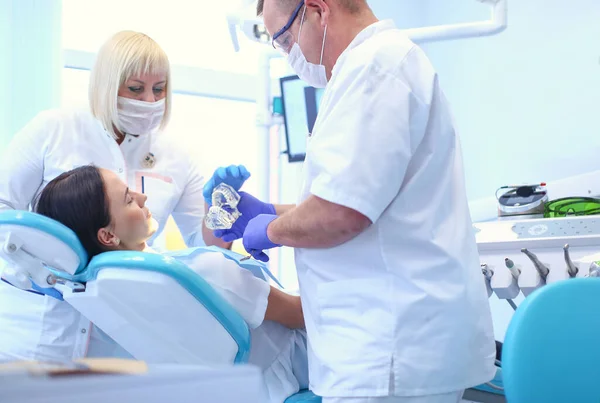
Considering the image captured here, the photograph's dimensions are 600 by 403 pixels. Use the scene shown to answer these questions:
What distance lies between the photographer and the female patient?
1422mm

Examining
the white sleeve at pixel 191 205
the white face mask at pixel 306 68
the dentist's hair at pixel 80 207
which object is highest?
the white face mask at pixel 306 68

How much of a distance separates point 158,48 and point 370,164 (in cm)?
110

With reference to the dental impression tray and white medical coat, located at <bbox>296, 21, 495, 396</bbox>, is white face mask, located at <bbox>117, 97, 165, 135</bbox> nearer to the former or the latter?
the dental impression tray

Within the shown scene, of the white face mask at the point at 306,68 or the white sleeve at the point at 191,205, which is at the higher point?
the white face mask at the point at 306,68

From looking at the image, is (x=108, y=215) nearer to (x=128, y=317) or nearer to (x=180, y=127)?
(x=128, y=317)

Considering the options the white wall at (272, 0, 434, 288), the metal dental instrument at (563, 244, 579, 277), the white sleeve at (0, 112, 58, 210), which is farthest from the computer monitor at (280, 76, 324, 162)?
the metal dental instrument at (563, 244, 579, 277)

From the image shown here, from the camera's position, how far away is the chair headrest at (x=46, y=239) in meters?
1.29

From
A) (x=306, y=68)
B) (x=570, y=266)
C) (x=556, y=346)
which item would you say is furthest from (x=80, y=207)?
(x=570, y=266)

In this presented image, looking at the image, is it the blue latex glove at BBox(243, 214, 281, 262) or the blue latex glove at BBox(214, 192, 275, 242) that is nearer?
the blue latex glove at BBox(243, 214, 281, 262)

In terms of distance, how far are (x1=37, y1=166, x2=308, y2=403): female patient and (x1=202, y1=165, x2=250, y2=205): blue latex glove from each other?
173mm

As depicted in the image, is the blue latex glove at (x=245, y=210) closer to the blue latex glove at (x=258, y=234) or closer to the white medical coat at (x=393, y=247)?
the blue latex glove at (x=258, y=234)

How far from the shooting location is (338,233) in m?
1.14

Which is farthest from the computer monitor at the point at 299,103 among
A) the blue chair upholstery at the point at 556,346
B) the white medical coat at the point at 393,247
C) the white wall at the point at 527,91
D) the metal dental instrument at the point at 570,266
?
the blue chair upholstery at the point at 556,346

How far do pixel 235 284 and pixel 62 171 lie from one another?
81 centimetres
